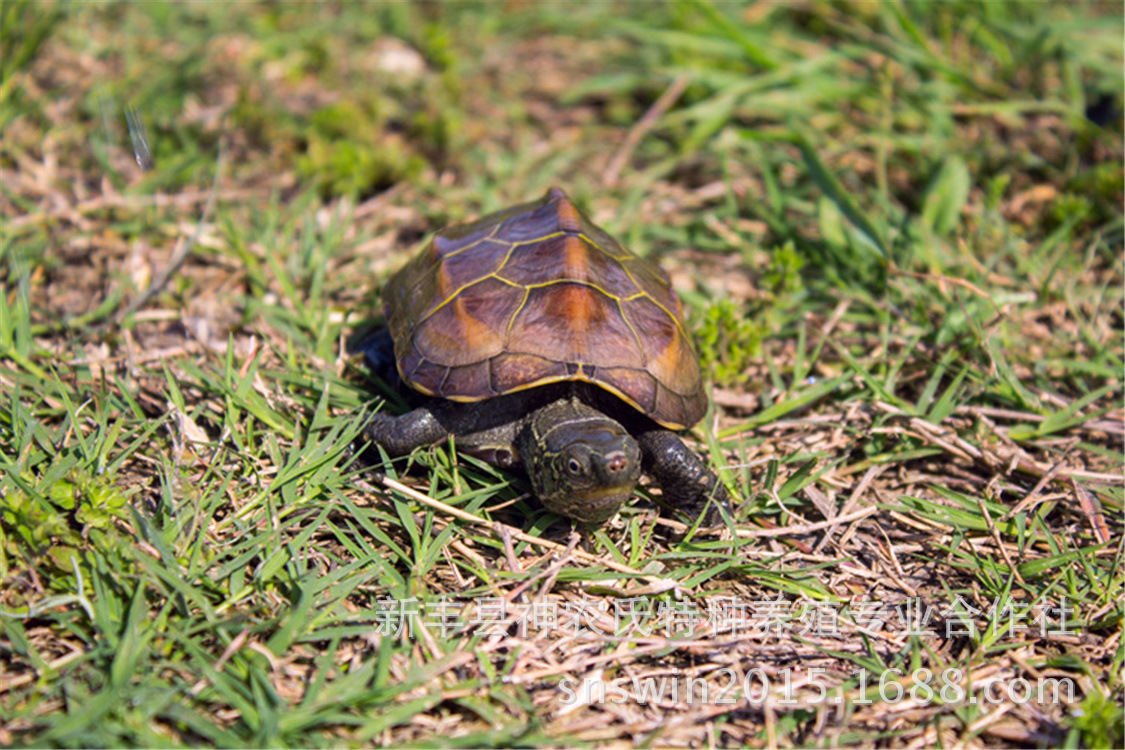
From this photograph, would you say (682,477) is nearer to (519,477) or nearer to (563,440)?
(563,440)

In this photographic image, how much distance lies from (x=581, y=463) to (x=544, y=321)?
23.5 inches

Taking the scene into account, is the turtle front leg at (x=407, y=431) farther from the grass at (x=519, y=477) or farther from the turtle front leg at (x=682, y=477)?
the turtle front leg at (x=682, y=477)

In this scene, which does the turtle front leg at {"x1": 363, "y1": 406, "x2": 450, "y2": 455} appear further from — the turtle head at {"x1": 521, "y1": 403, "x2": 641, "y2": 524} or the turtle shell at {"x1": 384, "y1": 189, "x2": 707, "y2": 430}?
the turtle head at {"x1": 521, "y1": 403, "x2": 641, "y2": 524}

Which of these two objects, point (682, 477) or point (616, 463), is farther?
point (682, 477)

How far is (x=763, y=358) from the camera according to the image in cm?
409

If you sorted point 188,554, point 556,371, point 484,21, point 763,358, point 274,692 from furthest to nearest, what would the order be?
point 484,21 < point 763,358 < point 556,371 < point 188,554 < point 274,692

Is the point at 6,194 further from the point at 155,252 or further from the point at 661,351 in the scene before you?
the point at 661,351

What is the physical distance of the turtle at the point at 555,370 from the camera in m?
3.03

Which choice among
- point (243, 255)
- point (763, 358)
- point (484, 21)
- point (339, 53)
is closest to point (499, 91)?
point (484, 21)

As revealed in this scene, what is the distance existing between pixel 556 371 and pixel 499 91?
3440 mm

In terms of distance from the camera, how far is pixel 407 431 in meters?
3.19

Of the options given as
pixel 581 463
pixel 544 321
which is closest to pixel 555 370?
pixel 544 321

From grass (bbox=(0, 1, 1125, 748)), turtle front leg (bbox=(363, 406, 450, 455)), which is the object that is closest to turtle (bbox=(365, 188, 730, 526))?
turtle front leg (bbox=(363, 406, 450, 455))

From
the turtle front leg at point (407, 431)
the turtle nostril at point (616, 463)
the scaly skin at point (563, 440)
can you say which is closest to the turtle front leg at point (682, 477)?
the scaly skin at point (563, 440)
